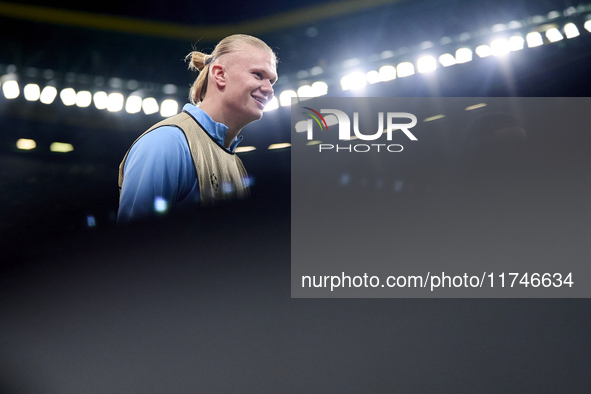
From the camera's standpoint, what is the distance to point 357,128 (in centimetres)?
184

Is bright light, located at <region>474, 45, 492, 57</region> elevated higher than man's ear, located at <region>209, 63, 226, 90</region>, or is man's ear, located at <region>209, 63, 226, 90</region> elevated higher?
bright light, located at <region>474, 45, 492, 57</region>

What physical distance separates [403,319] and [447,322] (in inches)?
7.9

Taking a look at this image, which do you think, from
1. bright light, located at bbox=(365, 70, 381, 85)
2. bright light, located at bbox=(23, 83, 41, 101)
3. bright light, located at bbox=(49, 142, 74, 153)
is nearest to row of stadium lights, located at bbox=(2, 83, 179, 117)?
bright light, located at bbox=(23, 83, 41, 101)

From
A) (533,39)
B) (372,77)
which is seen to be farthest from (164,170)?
(533,39)

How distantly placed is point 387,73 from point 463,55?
0.37m

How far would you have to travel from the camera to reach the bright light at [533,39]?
1921mm

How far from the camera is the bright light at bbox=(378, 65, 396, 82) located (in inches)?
75.2

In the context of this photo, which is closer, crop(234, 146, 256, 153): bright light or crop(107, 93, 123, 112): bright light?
crop(234, 146, 256, 153): bright light

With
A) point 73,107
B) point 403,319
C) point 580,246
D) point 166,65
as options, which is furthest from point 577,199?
point 73,107

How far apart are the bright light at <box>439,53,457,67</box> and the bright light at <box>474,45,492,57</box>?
Answer: 116mm

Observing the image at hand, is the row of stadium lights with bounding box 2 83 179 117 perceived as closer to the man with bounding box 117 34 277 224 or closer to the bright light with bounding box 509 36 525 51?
the man with bounding box 117 34 277 224

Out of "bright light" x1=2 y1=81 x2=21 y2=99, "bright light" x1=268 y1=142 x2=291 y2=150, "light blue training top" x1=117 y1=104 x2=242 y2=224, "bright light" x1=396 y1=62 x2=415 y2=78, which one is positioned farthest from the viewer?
"bright light" x1=2 y1=81 x2=21 y2=99

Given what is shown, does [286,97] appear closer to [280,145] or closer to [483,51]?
[280,145]

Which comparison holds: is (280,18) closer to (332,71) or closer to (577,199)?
(332,71)
